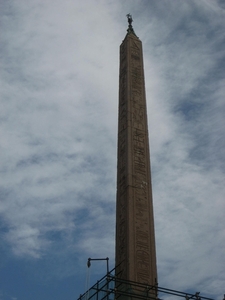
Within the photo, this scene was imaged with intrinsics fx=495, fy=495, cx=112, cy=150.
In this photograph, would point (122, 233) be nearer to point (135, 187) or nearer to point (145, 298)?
point (135, 187)

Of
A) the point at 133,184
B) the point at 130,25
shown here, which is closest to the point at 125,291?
the point at 133,184

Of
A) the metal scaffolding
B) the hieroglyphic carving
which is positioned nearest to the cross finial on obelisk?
the hieroglyphic carving

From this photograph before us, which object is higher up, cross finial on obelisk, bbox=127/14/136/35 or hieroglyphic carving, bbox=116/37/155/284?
cross finial on obelisk, bbox=127/14/136/35

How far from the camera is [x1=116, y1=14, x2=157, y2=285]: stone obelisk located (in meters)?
13.0

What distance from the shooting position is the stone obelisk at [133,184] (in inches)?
514

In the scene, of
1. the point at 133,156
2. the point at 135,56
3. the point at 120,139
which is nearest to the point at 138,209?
the point at 133,156

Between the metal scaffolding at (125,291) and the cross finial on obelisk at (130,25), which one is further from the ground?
the cross finial on obelisk at (130,25)

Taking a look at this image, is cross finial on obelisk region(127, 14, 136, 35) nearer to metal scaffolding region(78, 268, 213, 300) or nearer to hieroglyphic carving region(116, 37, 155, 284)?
hieroglyphic carving region(116, 37, 155, 284)

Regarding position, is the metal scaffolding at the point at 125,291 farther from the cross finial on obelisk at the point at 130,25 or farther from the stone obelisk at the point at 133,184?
the cross finial on obelisk at the point at 130,25

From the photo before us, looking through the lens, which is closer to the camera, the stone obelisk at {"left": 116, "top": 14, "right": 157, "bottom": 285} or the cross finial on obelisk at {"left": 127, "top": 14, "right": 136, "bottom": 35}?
the stone obelisk at {"left": 116, "top": 14, "right": 157, "bottom": 285}

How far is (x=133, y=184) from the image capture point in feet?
46.9

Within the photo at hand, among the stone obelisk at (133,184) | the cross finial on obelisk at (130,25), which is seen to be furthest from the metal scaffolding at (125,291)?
the cross finial on obelisk at (130,25)

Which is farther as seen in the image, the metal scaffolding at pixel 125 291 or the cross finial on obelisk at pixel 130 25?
the cross finial on obelisk at pixel 130 25

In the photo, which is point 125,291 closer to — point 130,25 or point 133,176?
point 133,176
